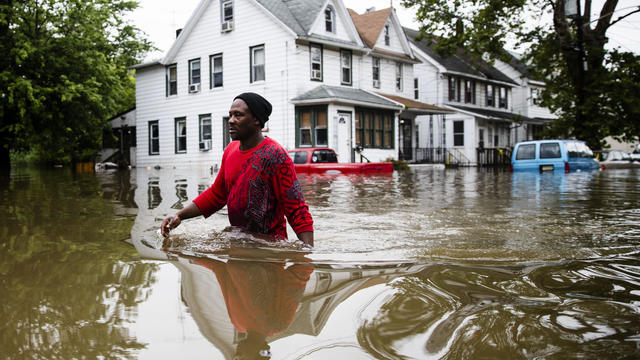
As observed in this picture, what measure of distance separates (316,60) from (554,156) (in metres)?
12.6

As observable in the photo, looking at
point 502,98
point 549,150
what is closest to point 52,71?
point 549,150

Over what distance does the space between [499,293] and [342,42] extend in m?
25.4

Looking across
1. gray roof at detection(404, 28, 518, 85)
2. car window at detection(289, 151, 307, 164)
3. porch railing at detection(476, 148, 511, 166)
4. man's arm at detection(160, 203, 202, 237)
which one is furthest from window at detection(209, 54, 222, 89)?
man's arm at detection(160, 203, 202, 237)

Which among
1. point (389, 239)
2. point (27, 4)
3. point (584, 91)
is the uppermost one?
point (27, 4)

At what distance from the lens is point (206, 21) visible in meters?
29.3

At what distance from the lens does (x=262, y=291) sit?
9.18 ft

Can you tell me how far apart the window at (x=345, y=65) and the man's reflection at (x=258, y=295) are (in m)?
25.2

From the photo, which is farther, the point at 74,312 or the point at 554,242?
the point at 554,242

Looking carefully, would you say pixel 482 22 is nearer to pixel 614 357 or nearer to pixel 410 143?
pixel 410 143

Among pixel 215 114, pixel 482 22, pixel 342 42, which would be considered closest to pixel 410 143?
→ pixel 342 42

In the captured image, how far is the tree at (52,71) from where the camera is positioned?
23.6 m

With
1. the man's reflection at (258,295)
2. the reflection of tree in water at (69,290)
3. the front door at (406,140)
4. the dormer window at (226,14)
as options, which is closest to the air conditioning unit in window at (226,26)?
the dormer window at (226,14)

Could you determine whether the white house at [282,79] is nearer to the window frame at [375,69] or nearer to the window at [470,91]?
the window frame at [375,69]

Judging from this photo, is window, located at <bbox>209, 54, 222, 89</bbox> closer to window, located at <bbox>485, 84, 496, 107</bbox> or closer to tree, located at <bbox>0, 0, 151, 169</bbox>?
tree, located at <bbox>0, 0, 151, 169</bbox>
